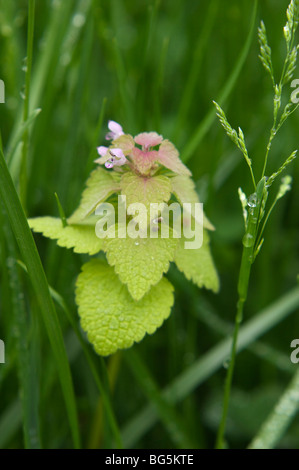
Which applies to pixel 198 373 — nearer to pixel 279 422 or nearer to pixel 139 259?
pixel 279 422

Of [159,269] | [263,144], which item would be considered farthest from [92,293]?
[263,144]

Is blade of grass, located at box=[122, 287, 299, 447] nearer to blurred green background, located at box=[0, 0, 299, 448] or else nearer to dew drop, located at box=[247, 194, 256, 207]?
blurred green background, located at box=[0, 0, 299, 448]

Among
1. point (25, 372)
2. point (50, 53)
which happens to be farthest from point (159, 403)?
point (50, 53)

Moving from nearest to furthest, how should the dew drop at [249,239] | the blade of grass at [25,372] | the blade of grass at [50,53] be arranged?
the dew drop at [249,239], the blade of grass at [25,372], the blade of grass at [50,53]

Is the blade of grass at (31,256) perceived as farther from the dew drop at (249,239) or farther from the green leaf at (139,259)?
the dew drop at (249,239)

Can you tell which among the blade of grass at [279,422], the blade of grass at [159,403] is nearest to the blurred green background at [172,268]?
the blade of grass at [159,403]

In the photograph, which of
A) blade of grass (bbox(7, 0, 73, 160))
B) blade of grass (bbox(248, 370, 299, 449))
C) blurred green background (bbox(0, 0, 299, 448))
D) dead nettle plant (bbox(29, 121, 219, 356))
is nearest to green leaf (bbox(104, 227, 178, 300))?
dead nettle plant (bbox(29, 121, 219, 356))
